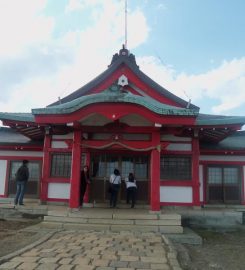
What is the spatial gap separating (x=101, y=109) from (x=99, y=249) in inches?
208

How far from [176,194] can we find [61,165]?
16.1 feet

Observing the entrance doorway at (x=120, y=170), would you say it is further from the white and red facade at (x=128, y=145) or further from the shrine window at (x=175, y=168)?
the shrine window at (x=175, y=168)

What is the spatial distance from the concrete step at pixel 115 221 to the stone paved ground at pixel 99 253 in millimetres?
978

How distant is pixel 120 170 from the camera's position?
14.4 meters

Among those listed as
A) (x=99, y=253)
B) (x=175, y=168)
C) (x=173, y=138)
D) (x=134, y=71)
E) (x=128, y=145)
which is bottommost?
(x=99, y=253)

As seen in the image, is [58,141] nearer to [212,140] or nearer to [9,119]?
[9,119]

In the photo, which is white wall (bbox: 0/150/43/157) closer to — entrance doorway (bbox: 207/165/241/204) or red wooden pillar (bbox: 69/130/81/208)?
red wooden pillar (bbox: 69/130/81/208)

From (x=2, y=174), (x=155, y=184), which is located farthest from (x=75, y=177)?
(x=2, y=174)

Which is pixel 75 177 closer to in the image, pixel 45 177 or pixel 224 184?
pixel 45 177

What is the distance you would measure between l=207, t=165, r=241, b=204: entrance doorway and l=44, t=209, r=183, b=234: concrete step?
4733 mm

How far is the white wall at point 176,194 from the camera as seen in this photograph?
541 inches

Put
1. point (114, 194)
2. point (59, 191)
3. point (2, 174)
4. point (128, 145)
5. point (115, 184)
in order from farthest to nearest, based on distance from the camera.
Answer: point (2, 174) < point (59, 191) < point (114, 194) < point (115, 184) < point (128, 145)

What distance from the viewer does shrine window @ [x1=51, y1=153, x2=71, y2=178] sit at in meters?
14.3

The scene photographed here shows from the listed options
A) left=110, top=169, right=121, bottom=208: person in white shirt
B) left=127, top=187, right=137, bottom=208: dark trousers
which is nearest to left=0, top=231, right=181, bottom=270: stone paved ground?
left=110, top=169, right=121, bottom=208: person in white shirt
